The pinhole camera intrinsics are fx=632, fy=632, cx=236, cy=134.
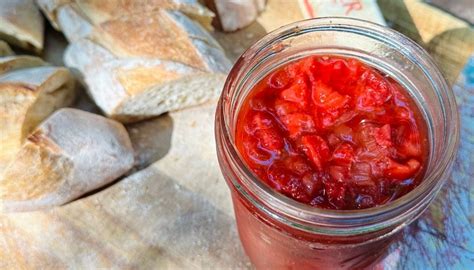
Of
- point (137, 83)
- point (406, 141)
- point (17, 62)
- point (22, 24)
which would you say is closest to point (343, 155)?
point (406, 141)

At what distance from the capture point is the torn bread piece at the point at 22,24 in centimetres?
210

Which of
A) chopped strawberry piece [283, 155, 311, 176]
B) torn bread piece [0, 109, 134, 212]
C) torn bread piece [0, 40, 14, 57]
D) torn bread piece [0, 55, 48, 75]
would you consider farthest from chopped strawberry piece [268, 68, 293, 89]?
torn bread piece [0, 40, 14, 57]

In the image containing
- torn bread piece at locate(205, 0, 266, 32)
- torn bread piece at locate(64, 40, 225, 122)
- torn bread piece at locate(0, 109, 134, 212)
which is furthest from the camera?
torn bread piece at locate(205, 0, 266, 32)

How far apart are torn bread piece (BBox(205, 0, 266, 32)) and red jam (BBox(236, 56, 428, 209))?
0.69 metres

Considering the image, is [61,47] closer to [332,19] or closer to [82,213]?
[82,213]

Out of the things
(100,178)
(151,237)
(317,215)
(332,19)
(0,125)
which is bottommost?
(151,237)

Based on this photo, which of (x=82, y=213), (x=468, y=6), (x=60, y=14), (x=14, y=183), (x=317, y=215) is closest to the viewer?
(x=317, y=215)

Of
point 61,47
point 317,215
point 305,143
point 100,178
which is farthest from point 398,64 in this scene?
point 61,47

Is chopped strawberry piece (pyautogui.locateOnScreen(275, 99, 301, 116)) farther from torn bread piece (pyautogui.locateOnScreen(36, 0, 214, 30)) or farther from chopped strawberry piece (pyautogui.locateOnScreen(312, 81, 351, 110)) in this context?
torn bread piece (pyautogui.locateOnScreen(36, 0, 214, 30))

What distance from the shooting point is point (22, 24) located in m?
2.12

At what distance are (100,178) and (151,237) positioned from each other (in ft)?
0.76

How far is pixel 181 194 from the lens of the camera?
1.93m

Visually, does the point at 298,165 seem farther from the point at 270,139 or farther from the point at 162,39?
the point at 162,39

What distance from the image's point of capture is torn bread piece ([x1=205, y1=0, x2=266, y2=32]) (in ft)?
7.11
